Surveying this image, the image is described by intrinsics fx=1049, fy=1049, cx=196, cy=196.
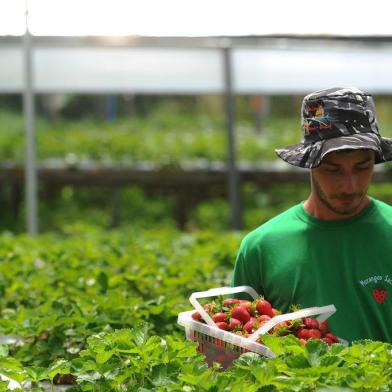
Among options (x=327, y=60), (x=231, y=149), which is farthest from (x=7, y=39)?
(x=327, y=60)

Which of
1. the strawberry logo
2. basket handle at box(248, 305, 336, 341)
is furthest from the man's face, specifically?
basket handle at box(248, 305, 336, 341)

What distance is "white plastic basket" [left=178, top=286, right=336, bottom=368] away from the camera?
2.89 m

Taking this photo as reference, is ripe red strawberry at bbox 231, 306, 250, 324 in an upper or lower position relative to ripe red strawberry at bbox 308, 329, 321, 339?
upper

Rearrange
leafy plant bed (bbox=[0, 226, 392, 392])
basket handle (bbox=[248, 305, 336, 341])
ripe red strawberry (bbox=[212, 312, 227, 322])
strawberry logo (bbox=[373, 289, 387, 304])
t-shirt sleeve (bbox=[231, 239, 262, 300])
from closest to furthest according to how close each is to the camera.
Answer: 1. leafy plant bed (bbox=[0, 226, 392, 392])
2. basket handle (bbox=[248, 305, 336, 341])
3. ripe red strawberry (bbox=[212, 312, 227, 322])
4. strawberry logo (bbox=[373, 289, 387, 304])
5. t-shirt sleeve (bbox=[231, 239, 262, 300])

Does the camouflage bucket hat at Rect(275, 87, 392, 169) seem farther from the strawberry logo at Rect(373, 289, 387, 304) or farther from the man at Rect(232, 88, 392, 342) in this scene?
the strawberry logo at Rect(373, 289, 387, 304)

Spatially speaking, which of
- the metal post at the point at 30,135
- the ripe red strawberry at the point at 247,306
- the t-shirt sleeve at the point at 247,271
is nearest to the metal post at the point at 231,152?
the metal post at the point at 30,135

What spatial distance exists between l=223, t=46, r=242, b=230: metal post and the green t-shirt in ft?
18.7

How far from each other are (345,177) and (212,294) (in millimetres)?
551

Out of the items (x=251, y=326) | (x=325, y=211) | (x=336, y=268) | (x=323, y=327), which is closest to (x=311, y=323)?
(x=323, y=327)

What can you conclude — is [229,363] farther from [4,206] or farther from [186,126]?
[186,126]

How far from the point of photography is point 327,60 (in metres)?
10.3

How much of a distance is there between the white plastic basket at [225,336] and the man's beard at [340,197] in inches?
14.2

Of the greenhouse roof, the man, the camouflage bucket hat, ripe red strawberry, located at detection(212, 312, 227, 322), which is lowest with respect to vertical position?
ripe red strawberry, located at detection(212, 312, 227, 322)

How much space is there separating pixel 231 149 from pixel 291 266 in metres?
6.11
